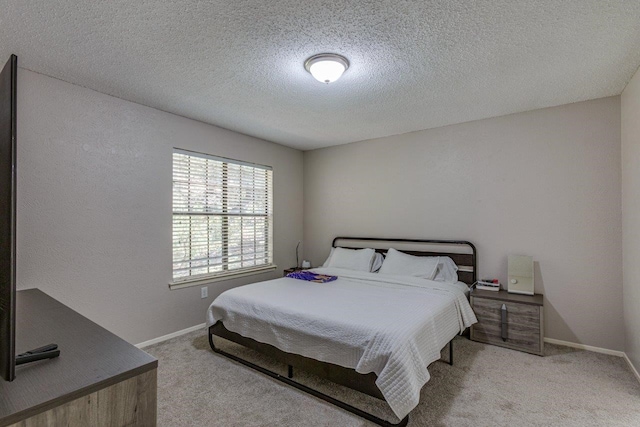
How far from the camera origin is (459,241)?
3676 millimetres

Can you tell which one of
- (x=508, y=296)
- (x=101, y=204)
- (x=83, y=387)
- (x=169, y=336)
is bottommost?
(x=169, y=336)

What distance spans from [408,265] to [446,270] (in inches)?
16.7

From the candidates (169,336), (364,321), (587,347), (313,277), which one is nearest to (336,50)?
(364,321)

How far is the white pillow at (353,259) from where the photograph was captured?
4.03 m

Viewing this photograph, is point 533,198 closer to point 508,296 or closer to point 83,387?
point 508,296

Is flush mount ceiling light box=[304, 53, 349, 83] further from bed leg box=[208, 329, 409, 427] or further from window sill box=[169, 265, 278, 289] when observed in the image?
window sill box=[169, 265, 278, 289]

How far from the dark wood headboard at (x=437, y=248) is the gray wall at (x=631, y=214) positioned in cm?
126

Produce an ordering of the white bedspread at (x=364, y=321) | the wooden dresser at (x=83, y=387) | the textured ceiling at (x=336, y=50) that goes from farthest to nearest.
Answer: the white bedspread at (x=364, y=321) → the textured ceiling at (x=336, y=50) → the wooden dresser at (x=83, y=387)

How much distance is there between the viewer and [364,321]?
215cm

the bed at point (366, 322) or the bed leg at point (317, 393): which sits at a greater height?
the bed at point (366, 322)

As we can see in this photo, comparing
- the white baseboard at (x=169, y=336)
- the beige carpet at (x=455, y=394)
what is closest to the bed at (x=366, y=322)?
the beige carpet at (x=455, y=394)

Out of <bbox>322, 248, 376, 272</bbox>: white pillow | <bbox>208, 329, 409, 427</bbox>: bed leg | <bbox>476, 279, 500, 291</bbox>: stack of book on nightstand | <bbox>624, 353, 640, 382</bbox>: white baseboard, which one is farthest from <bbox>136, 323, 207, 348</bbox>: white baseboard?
<bbox>624, 353, 640, 382</bbox>: white baseboard

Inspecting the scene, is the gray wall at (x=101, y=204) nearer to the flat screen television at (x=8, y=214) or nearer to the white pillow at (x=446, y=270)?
the flat screen television at (x=8, y=214)

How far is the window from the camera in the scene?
11.5ft
